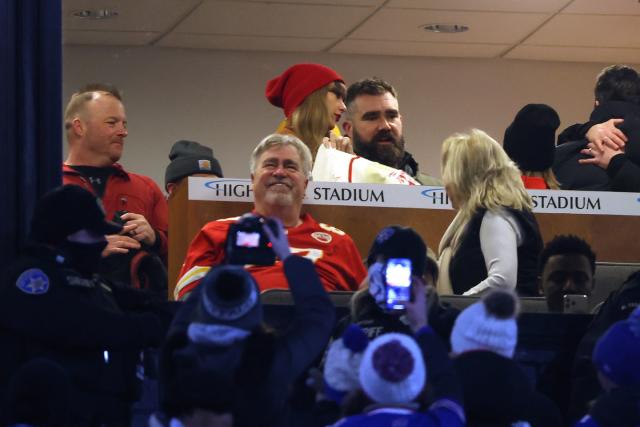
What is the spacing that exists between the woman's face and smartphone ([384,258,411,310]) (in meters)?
2.59

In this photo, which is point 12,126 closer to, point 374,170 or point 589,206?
point 374,170

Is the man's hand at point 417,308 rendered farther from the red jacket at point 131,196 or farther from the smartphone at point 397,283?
the red jacket at point 131,196

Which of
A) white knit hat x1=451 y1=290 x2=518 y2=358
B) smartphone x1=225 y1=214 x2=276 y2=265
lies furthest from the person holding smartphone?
smartphone x1=225 y1=214 x2=276 y2=265

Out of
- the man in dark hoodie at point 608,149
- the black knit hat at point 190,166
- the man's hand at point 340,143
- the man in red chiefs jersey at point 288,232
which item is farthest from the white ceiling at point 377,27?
the man in red chiefs jersey at point 288,232

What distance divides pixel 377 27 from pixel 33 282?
7918 millimetres

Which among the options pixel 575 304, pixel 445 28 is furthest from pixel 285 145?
pixel 445 28

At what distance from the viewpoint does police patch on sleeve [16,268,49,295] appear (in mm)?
4700

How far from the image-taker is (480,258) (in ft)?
21.1

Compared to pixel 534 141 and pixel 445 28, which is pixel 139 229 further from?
pixel 445 28

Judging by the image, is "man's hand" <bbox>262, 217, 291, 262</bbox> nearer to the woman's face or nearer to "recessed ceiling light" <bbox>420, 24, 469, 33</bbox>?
the woman's face

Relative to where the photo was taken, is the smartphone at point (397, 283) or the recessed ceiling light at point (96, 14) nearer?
the smartphone at point (397, 283)

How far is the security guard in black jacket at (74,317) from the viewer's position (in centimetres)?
470

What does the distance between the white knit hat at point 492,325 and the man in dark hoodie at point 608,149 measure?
9.63 ft

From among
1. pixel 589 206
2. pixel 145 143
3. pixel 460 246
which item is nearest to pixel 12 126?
pixel 460 246
